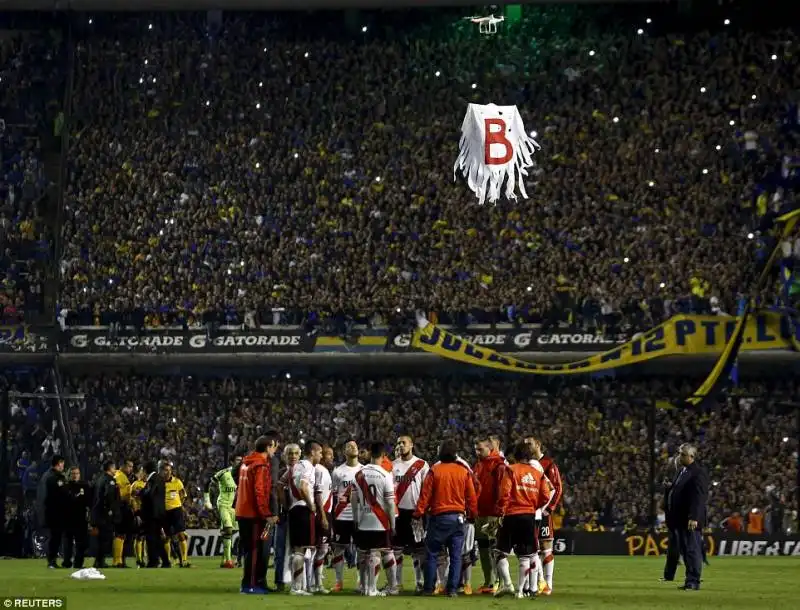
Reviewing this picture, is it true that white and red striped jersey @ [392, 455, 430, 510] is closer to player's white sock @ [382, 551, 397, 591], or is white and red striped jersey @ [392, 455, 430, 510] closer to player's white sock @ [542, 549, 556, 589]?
player's white sock @ [382, 551, 397, 591]

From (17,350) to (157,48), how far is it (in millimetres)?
13409

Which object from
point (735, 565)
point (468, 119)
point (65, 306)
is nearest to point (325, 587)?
point (735, 565)

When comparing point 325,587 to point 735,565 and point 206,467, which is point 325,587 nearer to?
point 735,565

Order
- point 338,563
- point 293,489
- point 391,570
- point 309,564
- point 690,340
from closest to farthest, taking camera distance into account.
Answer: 1. point 391,570
2. point 293,489
3. point 309,564
4. point 338,563
5. point 690,340

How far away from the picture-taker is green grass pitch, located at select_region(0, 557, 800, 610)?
19922 mm

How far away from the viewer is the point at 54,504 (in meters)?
30.4

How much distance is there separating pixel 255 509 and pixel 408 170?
29.1m

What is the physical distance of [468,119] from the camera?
144 ft

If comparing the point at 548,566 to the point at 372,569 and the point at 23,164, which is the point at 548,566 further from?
the point at 23,164

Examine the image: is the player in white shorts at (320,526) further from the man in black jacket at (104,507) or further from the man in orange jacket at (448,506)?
the man in black jacket at (104,507)

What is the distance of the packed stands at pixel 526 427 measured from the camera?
40156mm


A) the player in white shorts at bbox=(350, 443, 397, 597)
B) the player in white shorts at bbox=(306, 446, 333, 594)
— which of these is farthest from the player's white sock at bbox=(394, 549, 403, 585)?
the player in white shorts at bbox=(306, 446, 333, 594)

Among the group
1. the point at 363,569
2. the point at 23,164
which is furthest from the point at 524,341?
the point at 363,569

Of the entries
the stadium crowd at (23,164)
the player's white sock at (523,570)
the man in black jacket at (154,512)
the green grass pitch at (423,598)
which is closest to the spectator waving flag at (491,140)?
the stadium crowd at (23,164)
